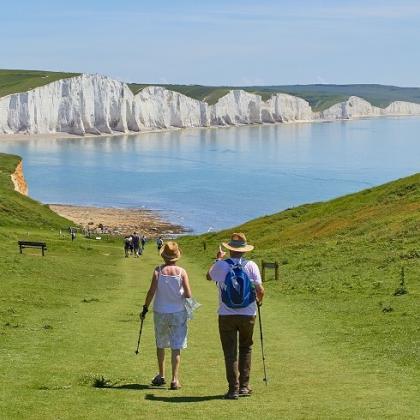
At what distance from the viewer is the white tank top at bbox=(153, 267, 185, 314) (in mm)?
12508

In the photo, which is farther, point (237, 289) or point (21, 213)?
point (21, 213)

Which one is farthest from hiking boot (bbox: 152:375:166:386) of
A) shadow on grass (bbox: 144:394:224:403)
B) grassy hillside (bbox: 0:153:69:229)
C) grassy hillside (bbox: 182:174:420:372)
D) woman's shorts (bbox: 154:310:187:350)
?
grassy hillside (bbox: 0:153:69:229)

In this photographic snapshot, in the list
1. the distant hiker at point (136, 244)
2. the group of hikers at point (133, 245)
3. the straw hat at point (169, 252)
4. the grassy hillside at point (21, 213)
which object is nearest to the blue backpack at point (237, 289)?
the straw hat at point (169, 252)

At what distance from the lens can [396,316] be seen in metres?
19.7

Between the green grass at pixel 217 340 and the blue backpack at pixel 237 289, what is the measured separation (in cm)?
130

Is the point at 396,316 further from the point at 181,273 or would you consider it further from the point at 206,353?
the point at 181,273

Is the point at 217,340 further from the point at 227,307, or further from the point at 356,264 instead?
the point at 356,264

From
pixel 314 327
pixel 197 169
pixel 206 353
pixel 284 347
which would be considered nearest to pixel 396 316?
pixel 314 327

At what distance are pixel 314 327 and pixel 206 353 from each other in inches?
174

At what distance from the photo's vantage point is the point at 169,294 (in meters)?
12.6

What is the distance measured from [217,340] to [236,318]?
607cm

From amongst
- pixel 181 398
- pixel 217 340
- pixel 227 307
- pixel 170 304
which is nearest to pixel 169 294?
pixel 170 304

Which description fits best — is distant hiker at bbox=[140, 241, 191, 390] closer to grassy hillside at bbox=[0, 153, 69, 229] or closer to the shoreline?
grassy hillside at bbox=[0, 153, 69, 229]

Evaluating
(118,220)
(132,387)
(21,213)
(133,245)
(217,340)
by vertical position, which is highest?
(132,387)
